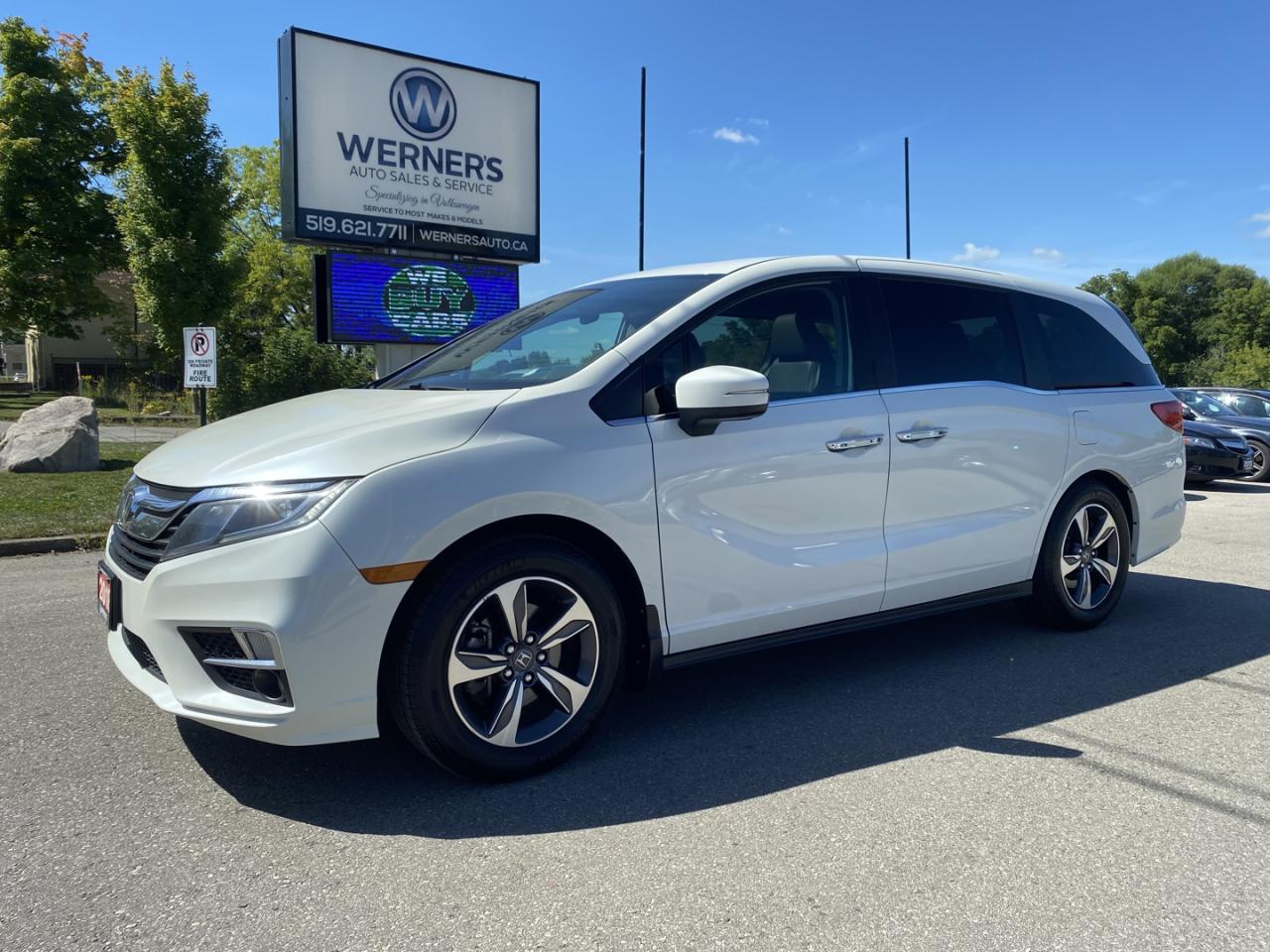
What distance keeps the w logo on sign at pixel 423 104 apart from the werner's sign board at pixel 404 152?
0.05ft

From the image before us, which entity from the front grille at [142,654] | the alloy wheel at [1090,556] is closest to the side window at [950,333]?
the alloy wheel at [1090,556]

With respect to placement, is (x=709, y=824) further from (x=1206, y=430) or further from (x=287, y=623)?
(x=1206, y=430)

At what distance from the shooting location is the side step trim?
349cm

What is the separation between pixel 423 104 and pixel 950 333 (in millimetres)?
11805

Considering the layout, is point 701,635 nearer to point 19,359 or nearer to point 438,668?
point 438,668

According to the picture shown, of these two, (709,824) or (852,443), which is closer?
(709,824)

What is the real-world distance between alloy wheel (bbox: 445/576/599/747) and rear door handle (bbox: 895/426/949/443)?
164 centimetres

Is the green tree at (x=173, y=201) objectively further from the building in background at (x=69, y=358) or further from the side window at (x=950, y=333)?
the building in background at (x=69, y=358)

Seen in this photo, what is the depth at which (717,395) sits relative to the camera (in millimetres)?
3240

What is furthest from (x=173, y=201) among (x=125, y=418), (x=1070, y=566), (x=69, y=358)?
(x=69, y=358)

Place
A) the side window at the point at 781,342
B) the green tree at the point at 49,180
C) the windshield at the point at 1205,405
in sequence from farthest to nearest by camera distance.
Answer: the green tree at the point at 49,180, the windshield at the point at 1205,405, the side window at the point at 781,342

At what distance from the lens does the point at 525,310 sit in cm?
435

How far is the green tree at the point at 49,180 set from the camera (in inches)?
1152

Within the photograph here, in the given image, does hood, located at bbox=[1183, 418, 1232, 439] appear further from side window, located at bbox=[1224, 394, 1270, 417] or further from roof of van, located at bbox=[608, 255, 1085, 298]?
roof of van, located at bbox=[608, 255, 1085, 298]
